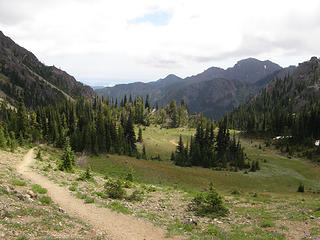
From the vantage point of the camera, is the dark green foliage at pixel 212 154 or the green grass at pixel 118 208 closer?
the green grass at pixel 118 208

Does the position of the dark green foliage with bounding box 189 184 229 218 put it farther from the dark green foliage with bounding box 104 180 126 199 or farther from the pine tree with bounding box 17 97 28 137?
the pine tree with bounding box 17 97 28 137

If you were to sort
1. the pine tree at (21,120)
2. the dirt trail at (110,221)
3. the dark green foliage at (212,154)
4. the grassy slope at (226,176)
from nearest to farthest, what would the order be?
1. the dirt trail at (110,221)
2. the grassy slope at (226,176)
3. the pine tree at (21,120)
4. the dark green foliage at (212,154)

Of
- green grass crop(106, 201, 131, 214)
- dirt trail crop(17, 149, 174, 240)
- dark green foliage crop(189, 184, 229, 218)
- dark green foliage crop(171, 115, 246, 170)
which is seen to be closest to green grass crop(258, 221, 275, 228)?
dark green foliage crop(189, 184, 229, 218)

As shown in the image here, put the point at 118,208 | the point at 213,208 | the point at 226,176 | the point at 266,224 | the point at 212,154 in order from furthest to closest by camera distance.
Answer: the point at 212,154 → the point at 226,176 → the point at 213,208 → the point at 118,208 → the point at 266,224

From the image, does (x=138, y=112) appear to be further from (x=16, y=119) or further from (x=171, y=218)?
(x=171, y=218)

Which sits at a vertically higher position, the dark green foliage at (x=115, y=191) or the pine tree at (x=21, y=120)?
the pine tree at (x=21, y=120)

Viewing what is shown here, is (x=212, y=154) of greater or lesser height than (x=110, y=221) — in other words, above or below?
below

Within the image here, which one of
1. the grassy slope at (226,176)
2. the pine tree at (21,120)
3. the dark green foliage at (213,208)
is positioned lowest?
the grassy slope at (226,176)

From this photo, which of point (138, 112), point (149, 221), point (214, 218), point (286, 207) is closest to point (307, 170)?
point (286, 207)

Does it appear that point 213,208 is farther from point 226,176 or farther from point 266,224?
point 226,176

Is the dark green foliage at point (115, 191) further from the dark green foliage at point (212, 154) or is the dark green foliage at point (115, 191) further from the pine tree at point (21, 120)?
the pine tree at point (21, 120)

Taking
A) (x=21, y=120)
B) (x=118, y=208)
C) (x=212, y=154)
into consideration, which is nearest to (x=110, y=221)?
(x=118, y=208)

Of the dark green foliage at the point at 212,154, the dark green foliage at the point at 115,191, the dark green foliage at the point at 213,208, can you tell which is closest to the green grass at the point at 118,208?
the dark green foliage at the point at 115,191

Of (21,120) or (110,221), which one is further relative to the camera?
(21,120)
